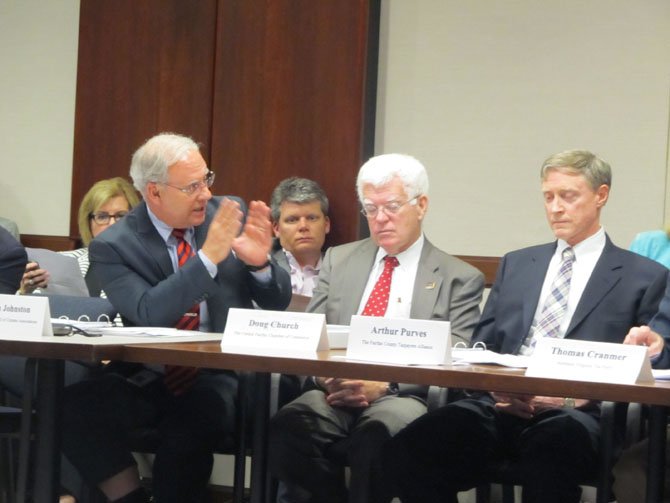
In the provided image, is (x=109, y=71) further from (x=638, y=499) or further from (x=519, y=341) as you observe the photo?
(x=638, y=499)

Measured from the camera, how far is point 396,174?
146 inches

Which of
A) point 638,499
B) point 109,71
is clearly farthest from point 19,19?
point 638,499

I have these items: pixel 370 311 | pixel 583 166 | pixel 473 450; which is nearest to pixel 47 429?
pixel 473 450

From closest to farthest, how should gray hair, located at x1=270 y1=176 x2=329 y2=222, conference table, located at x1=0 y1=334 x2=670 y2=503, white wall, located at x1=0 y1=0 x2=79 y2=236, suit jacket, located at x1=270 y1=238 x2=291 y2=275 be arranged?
1. conference table, located at x1=0 y1=334 x2=670 y2=503
2. suit jacket, located at x1=270 y1=238 x2=291 y2=275
3. gray hair, located at x1=270 y1=176 x2=329 y2=222
4. white wall, located at x1=0 y1=0 x2=79 y2=236

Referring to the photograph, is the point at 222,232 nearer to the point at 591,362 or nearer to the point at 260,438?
the point at 260,438

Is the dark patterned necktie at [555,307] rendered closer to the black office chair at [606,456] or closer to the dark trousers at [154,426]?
the black office chair at [606,456]

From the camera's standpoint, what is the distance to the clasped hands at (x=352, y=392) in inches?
129

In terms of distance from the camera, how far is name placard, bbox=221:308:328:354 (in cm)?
268

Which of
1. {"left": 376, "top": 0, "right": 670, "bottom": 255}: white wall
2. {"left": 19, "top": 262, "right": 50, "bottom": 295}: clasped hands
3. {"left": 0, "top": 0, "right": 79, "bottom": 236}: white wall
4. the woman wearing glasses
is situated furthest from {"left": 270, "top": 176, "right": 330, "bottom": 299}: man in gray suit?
{"left": 0, "top": 0, "right": 79, "bottom": 236}: white wall

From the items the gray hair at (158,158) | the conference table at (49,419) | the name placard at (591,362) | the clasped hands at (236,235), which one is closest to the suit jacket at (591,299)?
the clasped hands at (236,235)

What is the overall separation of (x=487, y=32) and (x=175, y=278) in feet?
7.96

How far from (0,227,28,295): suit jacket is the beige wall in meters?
2.02

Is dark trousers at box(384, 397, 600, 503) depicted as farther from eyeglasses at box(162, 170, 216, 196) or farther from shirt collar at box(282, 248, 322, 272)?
shirt collar at box(282, 248, 322, 272)

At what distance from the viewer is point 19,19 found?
6125 mm
